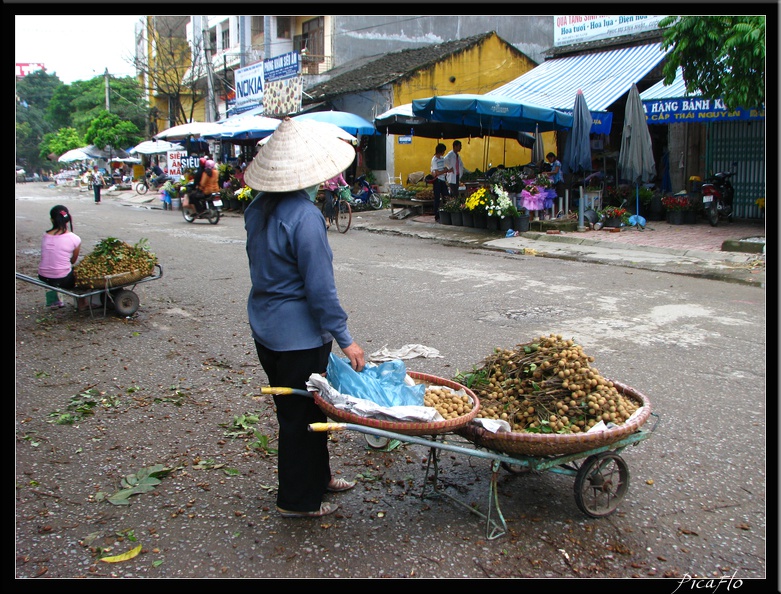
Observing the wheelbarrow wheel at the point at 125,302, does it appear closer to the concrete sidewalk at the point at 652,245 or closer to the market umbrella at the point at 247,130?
the concrete sidewalk at the point at 652,245

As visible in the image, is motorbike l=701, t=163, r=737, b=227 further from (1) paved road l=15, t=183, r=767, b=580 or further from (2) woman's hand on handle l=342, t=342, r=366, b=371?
(2) woman's hand on handle l=342, t=342, r=366, b=371

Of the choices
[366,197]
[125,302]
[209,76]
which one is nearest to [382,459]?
[125,302]

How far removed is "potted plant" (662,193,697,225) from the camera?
15.0 metres

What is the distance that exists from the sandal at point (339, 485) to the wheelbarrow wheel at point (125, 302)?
4794 mm

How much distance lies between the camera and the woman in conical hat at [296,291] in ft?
10.4

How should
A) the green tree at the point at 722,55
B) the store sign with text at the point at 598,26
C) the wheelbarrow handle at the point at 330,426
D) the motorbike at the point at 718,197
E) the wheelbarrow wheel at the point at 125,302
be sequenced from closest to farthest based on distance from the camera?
the wheelbarrow handle at the point at 330,426, the wheelbarrow wheel at the point at 125,302, the green tree at the point at 722,55, the motorbike at the point at 718,197, the store sign with text at the point at 598,26

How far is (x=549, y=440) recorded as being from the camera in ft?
10.1

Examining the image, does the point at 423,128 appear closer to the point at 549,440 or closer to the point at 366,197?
the point at 366,197

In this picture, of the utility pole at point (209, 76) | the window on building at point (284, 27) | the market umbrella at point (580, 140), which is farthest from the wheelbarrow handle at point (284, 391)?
the window on building at point (284, 27)

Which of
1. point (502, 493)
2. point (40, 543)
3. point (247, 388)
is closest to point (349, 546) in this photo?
point (502, 493)

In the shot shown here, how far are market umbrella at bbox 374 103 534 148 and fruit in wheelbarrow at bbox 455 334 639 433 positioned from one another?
12967 millimetres

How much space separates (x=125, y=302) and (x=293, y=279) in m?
5.10

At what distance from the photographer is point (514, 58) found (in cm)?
2488

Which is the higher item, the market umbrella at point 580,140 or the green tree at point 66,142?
the green tree at point 66,142
